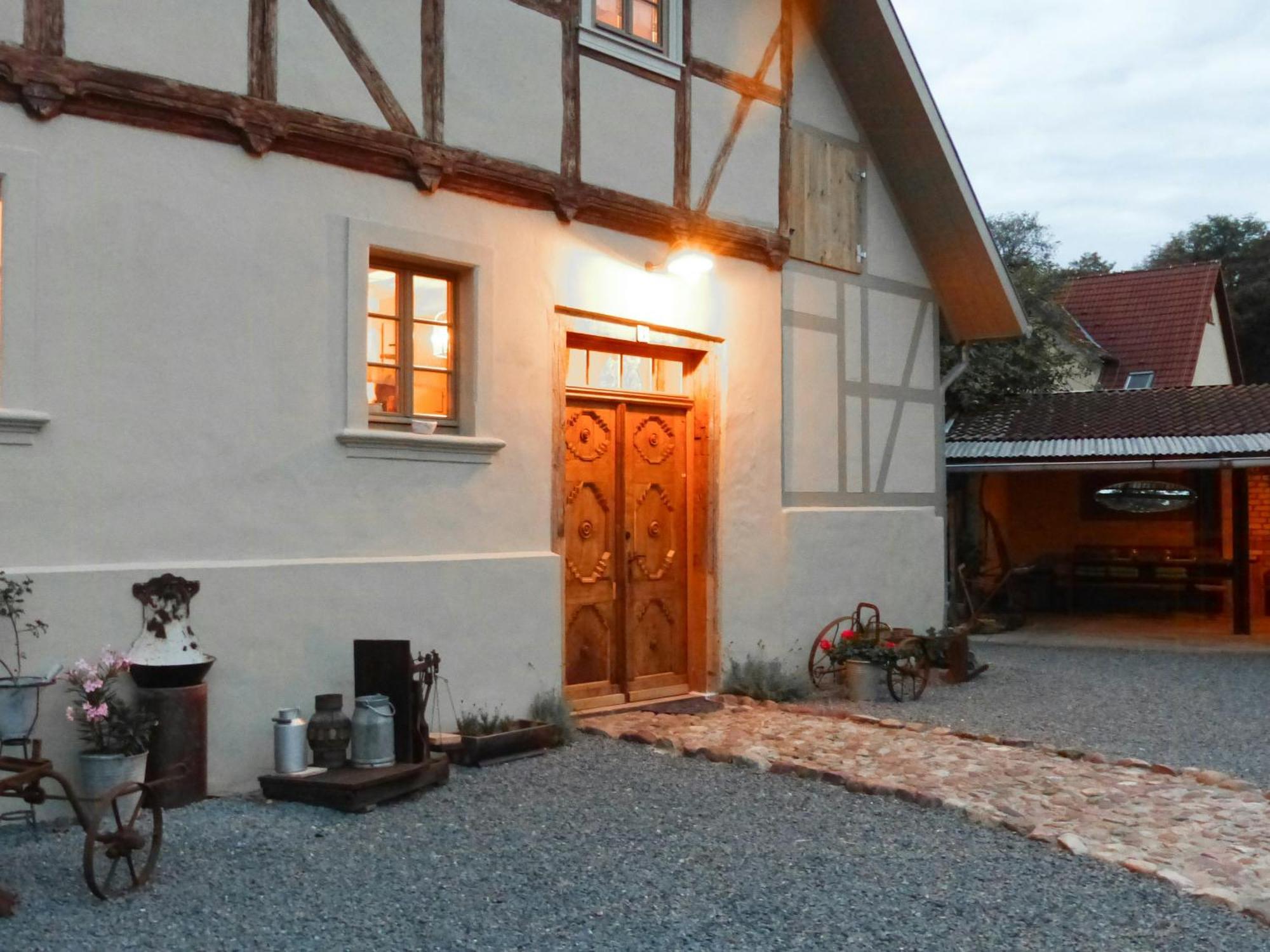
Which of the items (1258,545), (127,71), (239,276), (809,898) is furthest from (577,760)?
(1258,545)

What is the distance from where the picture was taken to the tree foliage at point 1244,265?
34.2m

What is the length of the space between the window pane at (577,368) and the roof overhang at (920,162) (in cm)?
379

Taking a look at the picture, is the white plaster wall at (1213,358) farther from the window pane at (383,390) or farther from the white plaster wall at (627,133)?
the window pane at (383,390)

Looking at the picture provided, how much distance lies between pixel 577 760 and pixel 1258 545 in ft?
45.0

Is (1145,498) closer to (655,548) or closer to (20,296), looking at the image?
(655,548)

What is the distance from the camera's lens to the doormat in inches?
328

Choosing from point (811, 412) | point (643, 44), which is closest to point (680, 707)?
point (811, 412)

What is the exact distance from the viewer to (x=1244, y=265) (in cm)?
3578

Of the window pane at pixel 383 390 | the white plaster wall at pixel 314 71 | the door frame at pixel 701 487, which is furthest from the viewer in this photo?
the door frame at pixel 701 487

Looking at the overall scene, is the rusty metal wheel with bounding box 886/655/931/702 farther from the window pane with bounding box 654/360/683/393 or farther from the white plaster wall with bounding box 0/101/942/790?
the white plaster wall with bounding box 0/101/942/790

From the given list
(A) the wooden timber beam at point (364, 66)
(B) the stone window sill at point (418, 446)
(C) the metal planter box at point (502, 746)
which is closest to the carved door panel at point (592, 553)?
(B) the stone window sill at point (418, 446)

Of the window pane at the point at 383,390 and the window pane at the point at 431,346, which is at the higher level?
the window pane at the point at 431,346

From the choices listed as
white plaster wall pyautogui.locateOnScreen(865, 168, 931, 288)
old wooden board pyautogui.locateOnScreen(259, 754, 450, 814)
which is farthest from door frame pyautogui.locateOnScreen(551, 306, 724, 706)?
old wooden board pyautogui.locateOnScreen(259, 754, 450, 814)

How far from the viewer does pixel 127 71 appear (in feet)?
19.0
